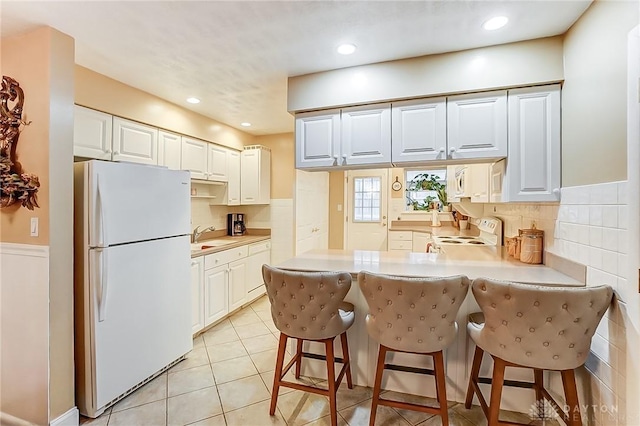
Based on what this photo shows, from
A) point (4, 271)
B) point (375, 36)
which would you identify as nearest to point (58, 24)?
point (4, 271)

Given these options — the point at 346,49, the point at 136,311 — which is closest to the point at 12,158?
the point at 136,311

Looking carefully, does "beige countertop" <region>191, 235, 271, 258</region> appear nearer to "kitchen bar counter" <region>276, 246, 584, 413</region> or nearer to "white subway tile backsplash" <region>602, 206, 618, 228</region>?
"kitchen bar counter" <region>276, 246, 584, 413</region>

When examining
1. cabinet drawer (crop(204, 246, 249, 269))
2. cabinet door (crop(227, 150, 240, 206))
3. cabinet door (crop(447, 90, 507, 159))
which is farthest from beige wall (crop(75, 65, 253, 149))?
cabinet door (crop(447, 90, 507, 159))

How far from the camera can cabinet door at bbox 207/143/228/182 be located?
3.64 metres

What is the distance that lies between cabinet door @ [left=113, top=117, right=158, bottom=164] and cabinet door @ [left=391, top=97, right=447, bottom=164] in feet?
7.33

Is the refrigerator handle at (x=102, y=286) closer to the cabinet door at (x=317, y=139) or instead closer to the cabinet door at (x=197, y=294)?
the cabinet door at (x=197, y=294)

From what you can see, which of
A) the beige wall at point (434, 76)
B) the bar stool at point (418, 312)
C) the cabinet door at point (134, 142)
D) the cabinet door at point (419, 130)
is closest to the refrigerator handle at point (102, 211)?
the cabinet door at point (134, 142)

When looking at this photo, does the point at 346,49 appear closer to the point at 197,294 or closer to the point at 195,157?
the point at 195,157

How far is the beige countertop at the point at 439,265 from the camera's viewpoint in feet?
5.98

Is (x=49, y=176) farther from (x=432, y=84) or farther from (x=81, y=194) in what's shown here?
(x=432, y=84)

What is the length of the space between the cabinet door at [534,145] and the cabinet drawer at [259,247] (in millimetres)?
2930

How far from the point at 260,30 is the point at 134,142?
1637 mm

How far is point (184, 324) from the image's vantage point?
2578mm

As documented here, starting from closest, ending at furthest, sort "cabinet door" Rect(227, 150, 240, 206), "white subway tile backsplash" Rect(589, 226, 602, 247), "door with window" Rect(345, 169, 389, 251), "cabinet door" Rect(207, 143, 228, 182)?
"white subway tile backsplash" Rect(589, 226, 602, 247), "cabinet door" Rect(207, 143, 228, 182), "cabinet door" Rect(227, 150, 240, 206), "door with window" Rect(345, 169, 389, 251)
